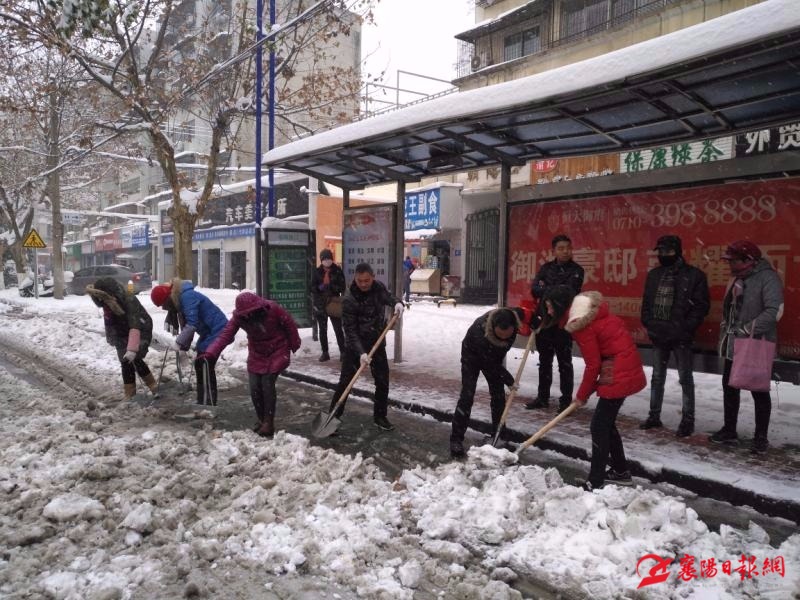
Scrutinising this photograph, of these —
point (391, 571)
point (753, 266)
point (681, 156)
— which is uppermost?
point (681, 156)

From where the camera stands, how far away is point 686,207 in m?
5.70

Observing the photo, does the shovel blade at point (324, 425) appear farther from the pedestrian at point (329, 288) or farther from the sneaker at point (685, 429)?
the sneaker at point (685, 429)

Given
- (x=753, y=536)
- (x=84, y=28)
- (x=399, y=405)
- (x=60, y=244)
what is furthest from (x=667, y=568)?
(x=60, y=244)

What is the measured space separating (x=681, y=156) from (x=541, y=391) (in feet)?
32.3

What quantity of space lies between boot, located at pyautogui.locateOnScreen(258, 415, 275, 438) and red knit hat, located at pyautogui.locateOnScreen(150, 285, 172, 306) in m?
1.83

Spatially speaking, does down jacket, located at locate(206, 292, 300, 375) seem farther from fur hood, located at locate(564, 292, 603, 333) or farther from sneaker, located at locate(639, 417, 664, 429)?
sneaker, located at locate(639, 417, 664, 429)

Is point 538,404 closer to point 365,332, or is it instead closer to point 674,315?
point 674,315

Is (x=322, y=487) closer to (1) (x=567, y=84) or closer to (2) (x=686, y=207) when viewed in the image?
(1) (x=567, y=84)

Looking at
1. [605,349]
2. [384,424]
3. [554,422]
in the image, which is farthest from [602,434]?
[384,424]

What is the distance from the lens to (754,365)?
4430 millimetres

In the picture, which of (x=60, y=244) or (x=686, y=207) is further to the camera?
(x=60, y=244)

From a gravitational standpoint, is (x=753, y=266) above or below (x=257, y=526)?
above

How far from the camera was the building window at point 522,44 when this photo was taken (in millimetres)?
18812

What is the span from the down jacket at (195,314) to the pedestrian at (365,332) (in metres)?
1.45
